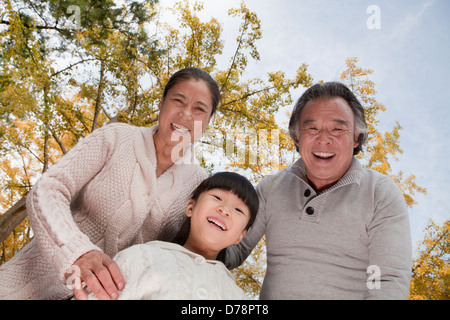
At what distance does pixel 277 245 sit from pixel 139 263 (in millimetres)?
933

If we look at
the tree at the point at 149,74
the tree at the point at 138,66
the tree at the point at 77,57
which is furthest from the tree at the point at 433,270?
the tree at the point at 77,57

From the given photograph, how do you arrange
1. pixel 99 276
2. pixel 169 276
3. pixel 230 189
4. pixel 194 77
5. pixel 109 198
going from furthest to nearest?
pixel 194 77 → pixel 230 189 → pixel 109 198 → pixel 169 276 → pixel 99 276

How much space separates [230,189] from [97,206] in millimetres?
789

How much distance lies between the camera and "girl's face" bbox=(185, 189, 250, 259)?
1706mm

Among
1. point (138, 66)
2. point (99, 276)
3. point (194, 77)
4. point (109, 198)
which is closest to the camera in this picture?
point (99, 276)

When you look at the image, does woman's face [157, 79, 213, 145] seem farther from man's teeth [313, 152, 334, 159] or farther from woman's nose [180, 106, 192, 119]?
man's teeth [313, 152, 334, 159]

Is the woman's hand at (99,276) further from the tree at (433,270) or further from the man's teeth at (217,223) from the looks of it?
the tree at (433,270)

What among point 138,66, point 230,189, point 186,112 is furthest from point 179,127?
point 138,66

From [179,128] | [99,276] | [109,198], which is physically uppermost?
[179,128]

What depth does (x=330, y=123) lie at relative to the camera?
6.43 feet

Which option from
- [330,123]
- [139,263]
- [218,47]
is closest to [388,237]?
[330,123]

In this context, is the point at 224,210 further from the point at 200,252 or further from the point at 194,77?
the point at 194,77

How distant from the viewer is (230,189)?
189cm

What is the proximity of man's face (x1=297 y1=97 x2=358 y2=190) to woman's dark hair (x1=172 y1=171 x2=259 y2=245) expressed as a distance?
44 cm
